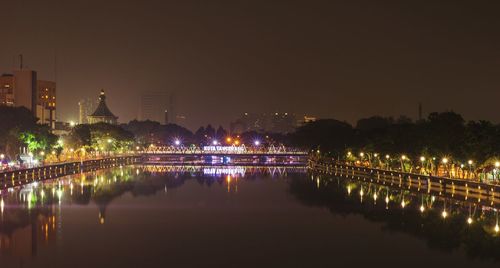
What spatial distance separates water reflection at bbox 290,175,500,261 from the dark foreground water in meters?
0.08

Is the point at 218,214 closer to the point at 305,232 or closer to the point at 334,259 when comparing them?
the point at 305,232

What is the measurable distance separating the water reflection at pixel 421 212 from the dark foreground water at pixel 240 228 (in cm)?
8

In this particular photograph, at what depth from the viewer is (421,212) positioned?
51156 mm

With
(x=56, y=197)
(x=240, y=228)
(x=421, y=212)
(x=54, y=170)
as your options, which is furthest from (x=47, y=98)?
(x=240, y=228)

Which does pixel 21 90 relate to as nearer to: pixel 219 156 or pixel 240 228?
pixel 219 156

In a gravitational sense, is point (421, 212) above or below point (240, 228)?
above

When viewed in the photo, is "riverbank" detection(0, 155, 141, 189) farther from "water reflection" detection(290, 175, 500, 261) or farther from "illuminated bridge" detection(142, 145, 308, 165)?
"water reflection" detection(290, 175, 500, 261)

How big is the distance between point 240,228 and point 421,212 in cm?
1456

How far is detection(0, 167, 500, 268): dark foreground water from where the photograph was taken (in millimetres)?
33969

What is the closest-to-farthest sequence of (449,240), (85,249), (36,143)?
(85,249) → (449,240) → (36,143)

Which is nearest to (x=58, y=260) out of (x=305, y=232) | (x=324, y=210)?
(x=305, y=232)

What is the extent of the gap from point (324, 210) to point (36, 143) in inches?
1949

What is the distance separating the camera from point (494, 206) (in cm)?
5131

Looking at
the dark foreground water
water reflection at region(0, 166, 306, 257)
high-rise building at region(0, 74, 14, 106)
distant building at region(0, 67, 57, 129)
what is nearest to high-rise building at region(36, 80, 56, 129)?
distant building at region(0, 67, 57, 129)
